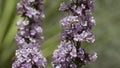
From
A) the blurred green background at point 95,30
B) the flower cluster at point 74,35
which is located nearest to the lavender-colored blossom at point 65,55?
the flower cluster at point 74,35

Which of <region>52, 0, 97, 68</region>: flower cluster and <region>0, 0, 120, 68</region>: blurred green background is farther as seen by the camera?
<region>0, 0, 120, 68</region>: blurred green background

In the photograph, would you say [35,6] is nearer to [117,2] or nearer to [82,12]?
[82,12]

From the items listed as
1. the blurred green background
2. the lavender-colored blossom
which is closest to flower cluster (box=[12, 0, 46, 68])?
the lavender-colored blossom

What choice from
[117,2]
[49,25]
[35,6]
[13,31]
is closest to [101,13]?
[117,2]

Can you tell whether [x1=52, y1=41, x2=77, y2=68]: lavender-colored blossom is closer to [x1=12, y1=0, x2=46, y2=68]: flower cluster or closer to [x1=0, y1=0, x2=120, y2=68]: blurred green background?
[x1=12, y1=0, x2=46, y2=68]: flower cluster

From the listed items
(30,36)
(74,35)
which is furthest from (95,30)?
(74,35)
